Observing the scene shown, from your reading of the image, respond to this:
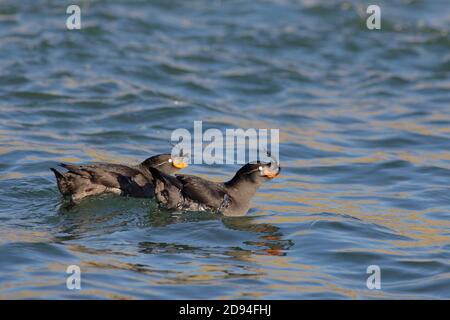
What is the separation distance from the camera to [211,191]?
11172 mm

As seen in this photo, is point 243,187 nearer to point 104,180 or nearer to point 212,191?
point 212,191

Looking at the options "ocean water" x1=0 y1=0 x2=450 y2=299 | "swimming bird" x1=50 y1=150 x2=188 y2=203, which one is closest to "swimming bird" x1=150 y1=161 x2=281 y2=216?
"ocean water" x1=0 y1=0 x2=450 y2=299

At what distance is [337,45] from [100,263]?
1460cm

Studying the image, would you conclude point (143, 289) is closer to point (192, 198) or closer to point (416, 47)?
point (192, 198)

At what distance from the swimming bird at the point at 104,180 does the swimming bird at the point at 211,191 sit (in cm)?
54

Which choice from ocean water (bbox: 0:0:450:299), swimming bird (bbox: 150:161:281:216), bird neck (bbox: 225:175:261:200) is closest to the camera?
ocean water (bbox: 0:0:450:299)

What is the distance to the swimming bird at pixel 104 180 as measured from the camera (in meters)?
11.3

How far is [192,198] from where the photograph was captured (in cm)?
1108

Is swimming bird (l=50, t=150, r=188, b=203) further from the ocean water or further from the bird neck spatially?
the bird neck

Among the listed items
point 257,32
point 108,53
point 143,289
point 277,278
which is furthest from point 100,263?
point 257,32

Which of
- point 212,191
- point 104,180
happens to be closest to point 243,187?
point 212,191

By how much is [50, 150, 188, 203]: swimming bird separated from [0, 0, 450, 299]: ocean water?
14 cm

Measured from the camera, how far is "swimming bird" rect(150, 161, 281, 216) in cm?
1107

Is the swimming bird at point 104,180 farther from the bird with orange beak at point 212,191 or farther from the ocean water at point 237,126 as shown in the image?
the bird with orange beak at point 212,191
